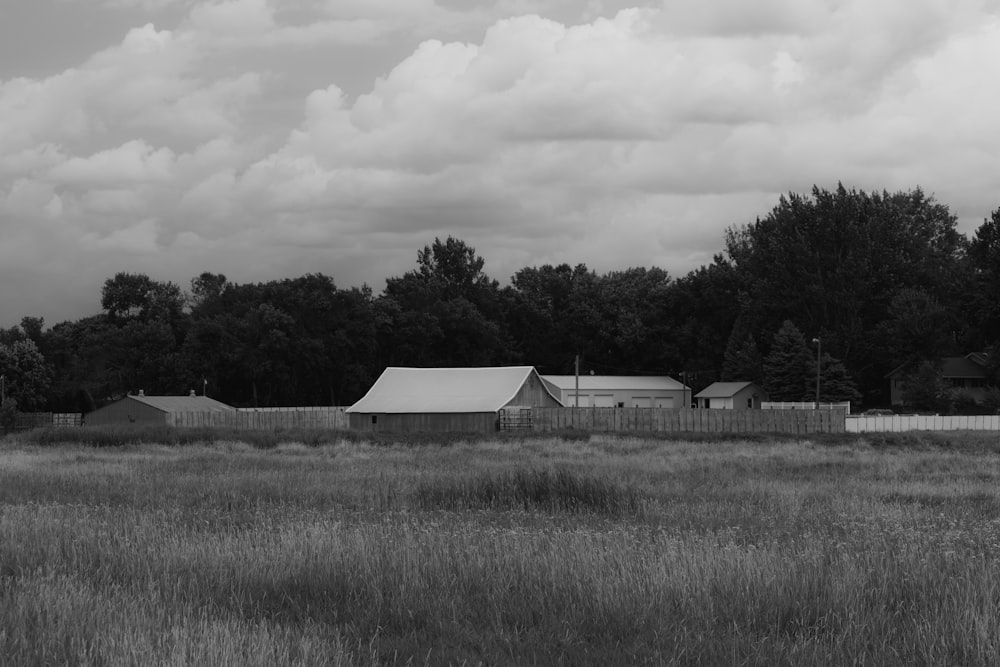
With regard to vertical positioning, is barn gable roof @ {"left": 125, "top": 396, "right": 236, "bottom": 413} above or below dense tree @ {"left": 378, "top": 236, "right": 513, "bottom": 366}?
below

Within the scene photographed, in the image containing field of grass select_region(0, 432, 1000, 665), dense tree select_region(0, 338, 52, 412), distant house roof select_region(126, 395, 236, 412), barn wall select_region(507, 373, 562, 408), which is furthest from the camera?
dense tree select_region(0, 338, 52, 412)

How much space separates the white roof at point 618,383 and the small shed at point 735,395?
9307 mm

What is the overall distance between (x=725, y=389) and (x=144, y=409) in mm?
48045

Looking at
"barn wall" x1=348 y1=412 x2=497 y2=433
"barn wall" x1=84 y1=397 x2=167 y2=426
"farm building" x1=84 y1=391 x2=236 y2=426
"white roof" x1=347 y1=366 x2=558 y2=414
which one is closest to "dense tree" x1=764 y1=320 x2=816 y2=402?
"white roof" x1=347 y1=366 x2=558 y2=414

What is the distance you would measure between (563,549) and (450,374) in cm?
6576

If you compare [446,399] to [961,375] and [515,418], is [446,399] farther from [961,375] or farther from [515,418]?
[961,375]

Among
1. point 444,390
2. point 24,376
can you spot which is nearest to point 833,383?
point 444,390

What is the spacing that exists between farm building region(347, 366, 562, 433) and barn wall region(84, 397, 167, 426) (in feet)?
54.6

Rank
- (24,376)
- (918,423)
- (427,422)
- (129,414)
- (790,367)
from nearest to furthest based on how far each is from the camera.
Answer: (918,423) < (427,422) < (129,414) < (790,367) < (24,376)

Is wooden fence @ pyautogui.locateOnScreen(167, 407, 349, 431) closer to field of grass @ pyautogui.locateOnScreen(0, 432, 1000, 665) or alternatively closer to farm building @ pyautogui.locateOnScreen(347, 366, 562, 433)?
farm building @ pyautogui.locateOnScreen(347, 366, 562, 433)

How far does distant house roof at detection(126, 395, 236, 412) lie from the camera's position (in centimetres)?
8156

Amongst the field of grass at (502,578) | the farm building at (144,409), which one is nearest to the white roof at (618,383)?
the farm building at (144,409)

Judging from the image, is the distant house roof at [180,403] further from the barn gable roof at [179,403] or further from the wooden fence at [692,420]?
the wooden fence at [692,420]

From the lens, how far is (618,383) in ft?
338
